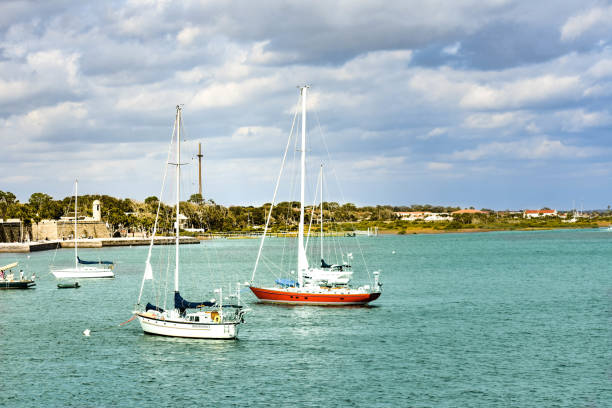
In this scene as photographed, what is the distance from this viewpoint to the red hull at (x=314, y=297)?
5484 centimetres

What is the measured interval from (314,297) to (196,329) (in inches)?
610

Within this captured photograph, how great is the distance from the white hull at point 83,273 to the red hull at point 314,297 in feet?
117

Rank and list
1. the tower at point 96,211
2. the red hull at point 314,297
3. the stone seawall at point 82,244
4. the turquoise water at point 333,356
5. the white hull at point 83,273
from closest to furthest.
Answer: the turquoise water at point 333,356 < the red hull at point 314,297 < the white hull at point 83,273 < the stone seawall at point 82,244 < the tower at point 96,211

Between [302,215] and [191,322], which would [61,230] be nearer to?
[302,215]

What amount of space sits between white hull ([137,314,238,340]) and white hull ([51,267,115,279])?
4505cm

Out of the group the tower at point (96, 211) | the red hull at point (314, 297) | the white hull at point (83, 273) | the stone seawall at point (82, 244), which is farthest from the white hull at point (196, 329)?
the tower at point (96, 211)

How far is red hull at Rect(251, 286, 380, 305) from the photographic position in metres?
54.8

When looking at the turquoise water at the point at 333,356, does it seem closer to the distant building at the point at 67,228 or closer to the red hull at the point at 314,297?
the red hull at the point at 314,297

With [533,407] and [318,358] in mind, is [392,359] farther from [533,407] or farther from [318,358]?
[533,407]

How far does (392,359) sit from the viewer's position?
37.7m

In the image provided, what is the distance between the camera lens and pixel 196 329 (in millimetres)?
41125

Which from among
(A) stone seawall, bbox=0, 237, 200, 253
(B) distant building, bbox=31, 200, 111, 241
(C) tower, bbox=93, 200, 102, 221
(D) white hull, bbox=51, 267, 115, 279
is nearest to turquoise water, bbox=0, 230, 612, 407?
(D) white hull, bbox=51, 267, 115, 279

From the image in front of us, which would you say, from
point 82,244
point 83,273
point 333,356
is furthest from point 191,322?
point 82,244

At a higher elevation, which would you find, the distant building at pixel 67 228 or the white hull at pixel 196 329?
the distant building at pixel 67 228
